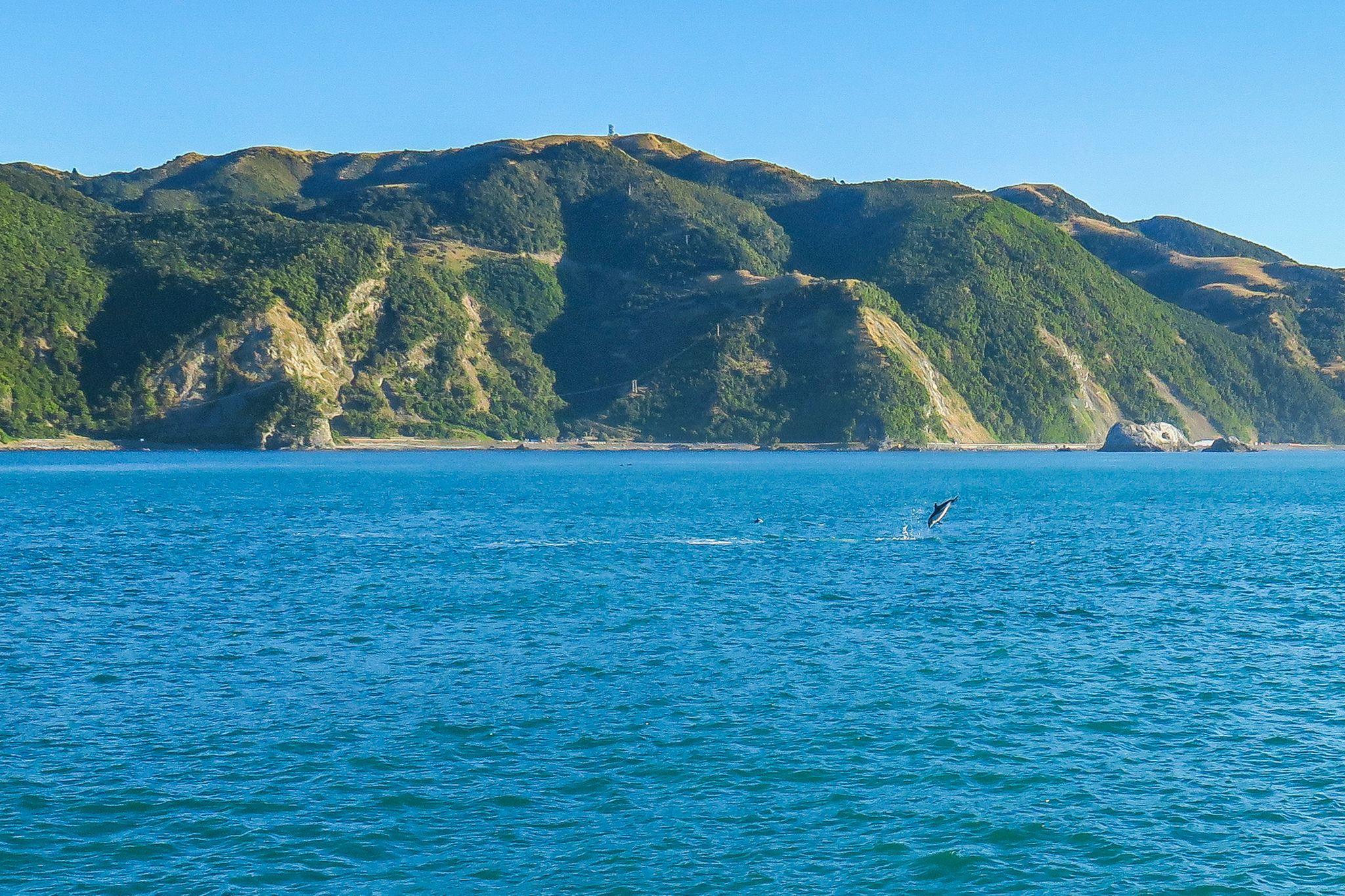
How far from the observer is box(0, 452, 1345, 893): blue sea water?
22.2 m

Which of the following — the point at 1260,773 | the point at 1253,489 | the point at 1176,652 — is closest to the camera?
the point at 1260,773

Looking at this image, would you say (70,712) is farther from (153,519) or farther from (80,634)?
(153,519)

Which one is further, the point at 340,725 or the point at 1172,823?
the point at 340,725

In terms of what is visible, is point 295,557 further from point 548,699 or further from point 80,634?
point 548,699

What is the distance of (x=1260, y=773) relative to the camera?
27109 mm

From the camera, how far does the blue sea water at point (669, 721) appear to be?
2223cm

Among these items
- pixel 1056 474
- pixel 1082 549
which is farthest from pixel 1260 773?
pixel 1056 474

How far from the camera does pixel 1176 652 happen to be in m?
41.2

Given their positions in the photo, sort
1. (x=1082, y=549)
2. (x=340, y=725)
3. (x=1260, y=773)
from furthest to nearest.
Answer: (x=1082, y=549)
(x=340, y=725)
(x=1260, y=773)

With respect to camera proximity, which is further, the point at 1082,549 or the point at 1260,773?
the point at 1082,549

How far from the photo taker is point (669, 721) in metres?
31.4

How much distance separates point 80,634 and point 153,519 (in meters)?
54.5

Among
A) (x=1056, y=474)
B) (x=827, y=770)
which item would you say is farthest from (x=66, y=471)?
(x=827, y=770)

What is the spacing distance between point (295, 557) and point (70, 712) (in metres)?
37.9
